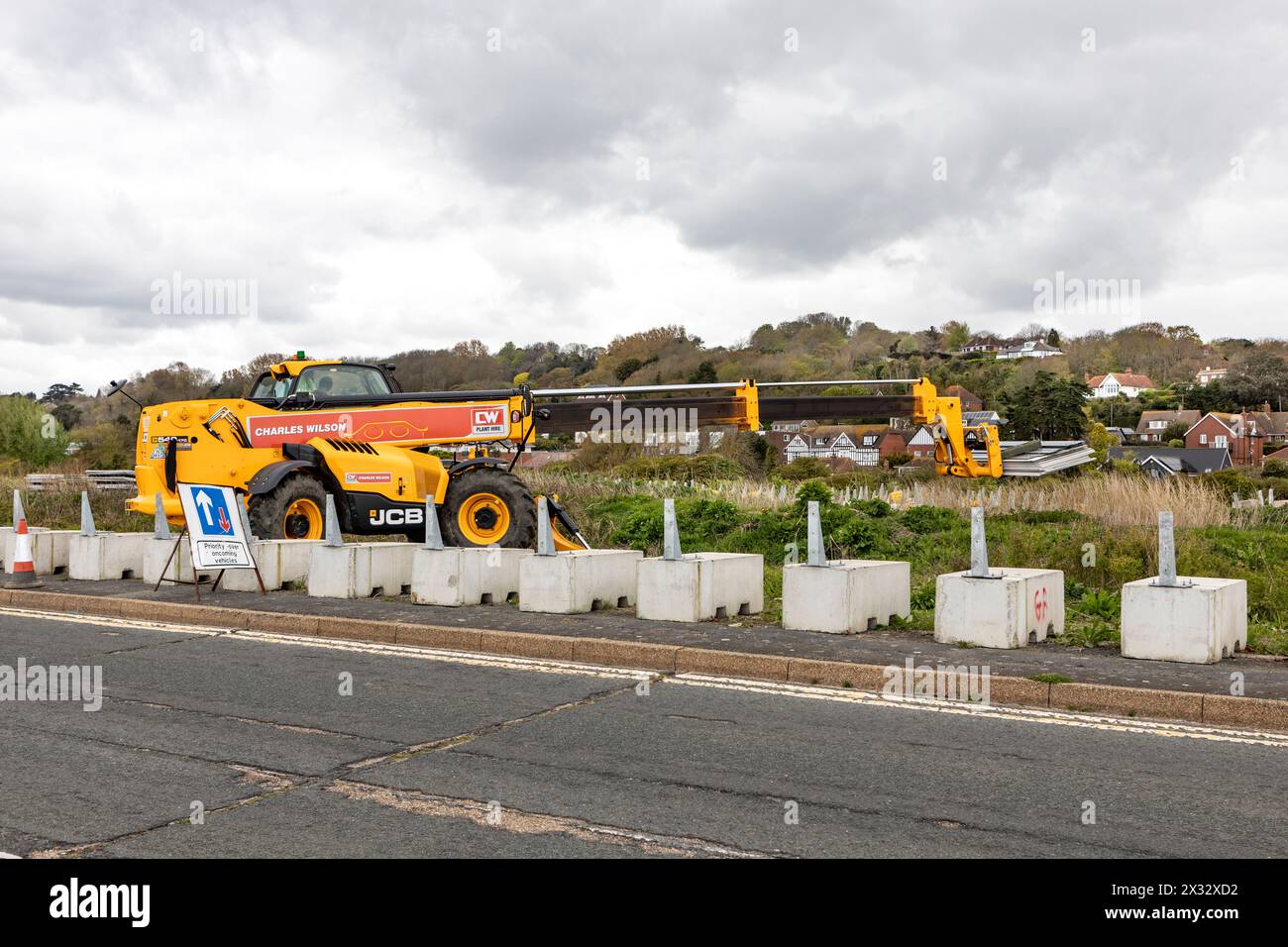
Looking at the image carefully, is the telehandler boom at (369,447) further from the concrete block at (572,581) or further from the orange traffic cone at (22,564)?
the concrete block at (572,581)

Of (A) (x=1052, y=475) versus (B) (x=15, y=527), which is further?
(A) (x=1052, y=475)

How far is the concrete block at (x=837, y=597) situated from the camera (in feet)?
37.2

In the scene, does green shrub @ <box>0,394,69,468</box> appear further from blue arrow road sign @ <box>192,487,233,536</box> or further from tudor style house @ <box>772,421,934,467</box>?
blue arrow road sign @ <box>192,487,233,536</box>

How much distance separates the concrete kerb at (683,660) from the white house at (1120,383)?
130936mm

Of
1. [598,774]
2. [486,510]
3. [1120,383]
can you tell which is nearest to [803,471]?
[486,510]

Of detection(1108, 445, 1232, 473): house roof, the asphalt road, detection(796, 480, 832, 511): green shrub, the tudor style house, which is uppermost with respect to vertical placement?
the tudor style house

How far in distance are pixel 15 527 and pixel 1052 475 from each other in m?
17.9

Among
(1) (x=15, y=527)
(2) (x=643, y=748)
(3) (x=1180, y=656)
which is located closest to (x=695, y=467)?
(1) (x=15, y=527)

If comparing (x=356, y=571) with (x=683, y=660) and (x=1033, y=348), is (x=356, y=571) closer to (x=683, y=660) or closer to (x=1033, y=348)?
(x=683, y=660)

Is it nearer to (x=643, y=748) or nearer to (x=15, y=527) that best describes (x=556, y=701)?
(x=643, y=748)

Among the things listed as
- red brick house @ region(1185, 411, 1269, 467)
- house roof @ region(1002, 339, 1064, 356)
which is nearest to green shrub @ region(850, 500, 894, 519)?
red brick house @ region(1185, 411, 1269, 467)

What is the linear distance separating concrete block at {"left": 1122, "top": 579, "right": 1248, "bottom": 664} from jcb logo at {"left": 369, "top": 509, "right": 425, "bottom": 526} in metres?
A: 10.1

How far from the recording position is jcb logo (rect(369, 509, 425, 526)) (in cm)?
1716
